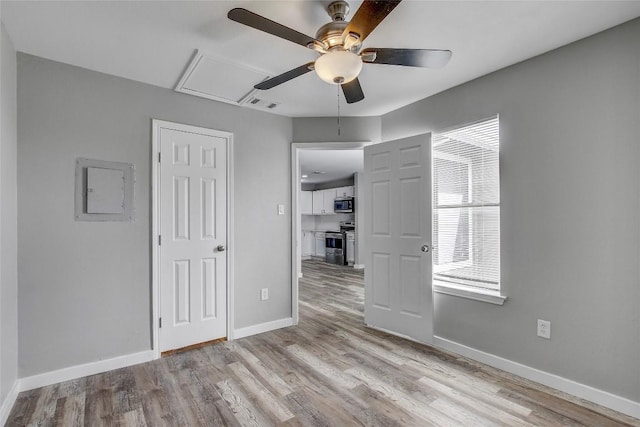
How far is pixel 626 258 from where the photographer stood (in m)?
2.03

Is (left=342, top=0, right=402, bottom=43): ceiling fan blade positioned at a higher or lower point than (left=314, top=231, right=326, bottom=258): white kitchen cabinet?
higher

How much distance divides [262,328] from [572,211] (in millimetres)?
2943

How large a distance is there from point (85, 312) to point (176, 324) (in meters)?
0.73

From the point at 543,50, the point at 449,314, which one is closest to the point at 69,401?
the point at 449,314

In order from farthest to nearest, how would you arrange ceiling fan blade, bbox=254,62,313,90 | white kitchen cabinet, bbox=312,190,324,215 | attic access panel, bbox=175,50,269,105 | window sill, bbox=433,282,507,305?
1. white kitchen cabinet, bbox=312,190,324,215
2. window sill, bbox=433,282,507,305
3. attic access panel, bbox=175,50,269,105
4. ceiling fan blade, bbox=254,62,313,90

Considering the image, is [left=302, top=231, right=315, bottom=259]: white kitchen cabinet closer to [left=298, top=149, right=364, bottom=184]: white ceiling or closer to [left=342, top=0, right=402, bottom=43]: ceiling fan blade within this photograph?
[left=298, top=149, right=364, bottom=184]: white ceiling

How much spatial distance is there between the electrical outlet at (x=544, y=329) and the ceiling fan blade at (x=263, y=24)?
8.11ft

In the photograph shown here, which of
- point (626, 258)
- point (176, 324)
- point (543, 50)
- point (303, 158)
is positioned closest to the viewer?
point (626, 258)

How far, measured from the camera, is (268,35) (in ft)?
6.97

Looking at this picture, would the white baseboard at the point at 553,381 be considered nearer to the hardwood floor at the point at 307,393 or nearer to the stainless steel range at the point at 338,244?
the hardwood floor at the point at 307,393

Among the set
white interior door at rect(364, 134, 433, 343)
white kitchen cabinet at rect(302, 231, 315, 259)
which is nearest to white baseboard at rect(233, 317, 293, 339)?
white interior door at rect(364, 134, 433, 343)

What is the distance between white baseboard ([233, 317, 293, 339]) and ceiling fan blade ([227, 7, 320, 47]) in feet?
9.11

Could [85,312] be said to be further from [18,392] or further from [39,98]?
[39,98]

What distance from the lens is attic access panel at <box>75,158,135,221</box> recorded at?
8.36 feet
